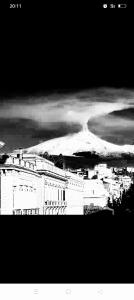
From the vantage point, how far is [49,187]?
3.46 m

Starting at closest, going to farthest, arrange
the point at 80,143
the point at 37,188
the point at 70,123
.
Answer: the point at 70,123
the point at 80,143
the point at 37,188

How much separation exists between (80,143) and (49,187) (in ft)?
1.70

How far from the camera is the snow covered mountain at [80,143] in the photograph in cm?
311

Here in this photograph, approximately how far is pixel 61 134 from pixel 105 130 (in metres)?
0.33

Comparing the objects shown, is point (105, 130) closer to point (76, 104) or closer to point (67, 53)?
point (76, 104)

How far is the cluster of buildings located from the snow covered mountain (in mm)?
99

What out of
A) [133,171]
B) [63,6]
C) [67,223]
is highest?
[63,6]

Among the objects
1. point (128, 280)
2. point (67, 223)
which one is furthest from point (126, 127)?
point (128, 280)

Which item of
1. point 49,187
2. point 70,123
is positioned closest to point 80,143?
point 70,123

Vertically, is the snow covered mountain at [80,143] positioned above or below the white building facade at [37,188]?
above

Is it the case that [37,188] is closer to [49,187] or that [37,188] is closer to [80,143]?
[49,187]

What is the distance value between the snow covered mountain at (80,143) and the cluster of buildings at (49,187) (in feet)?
0.33

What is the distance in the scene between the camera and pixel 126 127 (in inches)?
119

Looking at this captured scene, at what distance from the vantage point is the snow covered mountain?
3.11m
